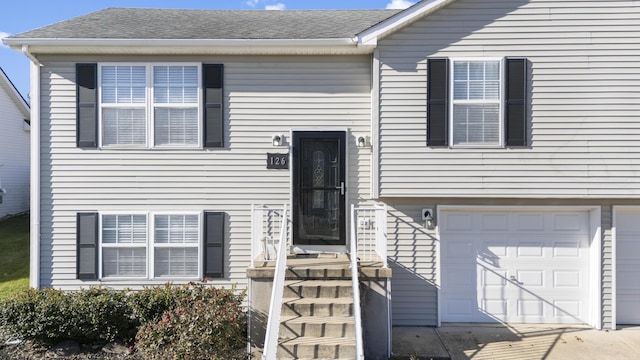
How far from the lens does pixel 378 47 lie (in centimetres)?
586

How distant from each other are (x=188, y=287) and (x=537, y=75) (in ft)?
20.9

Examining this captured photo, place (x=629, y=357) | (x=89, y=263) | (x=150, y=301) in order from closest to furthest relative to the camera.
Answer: (x=629, y=357) < (x=150, y=301) < (x=89, y=263)

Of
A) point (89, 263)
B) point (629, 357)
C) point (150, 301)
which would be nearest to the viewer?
point (629, 357)

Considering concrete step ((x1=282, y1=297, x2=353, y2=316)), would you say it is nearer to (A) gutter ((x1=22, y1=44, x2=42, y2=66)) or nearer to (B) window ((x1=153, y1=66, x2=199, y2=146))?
(B) window ((x1=153, y1=66, x2=199, y2=146))

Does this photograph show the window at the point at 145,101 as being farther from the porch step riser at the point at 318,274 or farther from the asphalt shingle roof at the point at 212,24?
the porch step riser at the point at 318,274

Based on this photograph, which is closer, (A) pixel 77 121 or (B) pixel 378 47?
(B) pixel 378 47

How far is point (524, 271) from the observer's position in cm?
629

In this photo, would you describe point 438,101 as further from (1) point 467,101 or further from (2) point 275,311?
(2) point 275,311

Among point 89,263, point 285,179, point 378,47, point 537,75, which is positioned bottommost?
point 89,263

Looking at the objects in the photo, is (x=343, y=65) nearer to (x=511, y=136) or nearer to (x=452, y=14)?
(x=452, y=14)

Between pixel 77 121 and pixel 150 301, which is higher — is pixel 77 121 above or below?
above

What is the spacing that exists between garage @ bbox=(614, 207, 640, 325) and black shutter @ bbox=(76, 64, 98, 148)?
29.4 ft

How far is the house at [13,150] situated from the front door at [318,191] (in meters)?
11.4

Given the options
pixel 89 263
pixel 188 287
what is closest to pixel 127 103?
pixel 89 263
